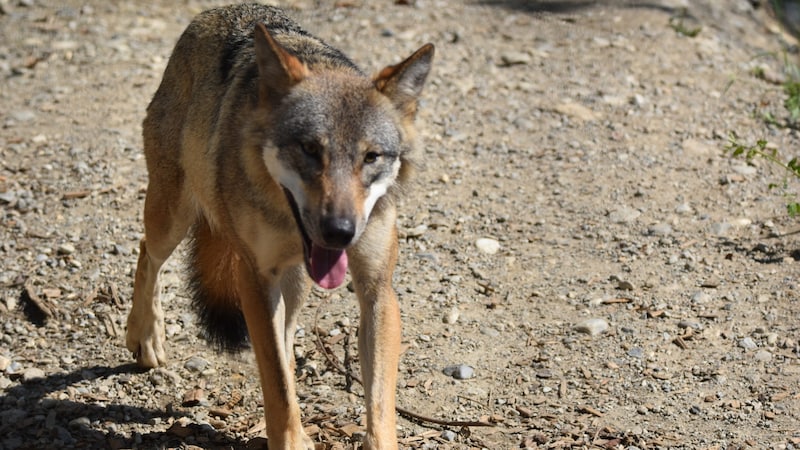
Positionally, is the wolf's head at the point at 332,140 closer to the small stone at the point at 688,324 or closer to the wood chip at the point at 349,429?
the wood chip at the point at 349,429

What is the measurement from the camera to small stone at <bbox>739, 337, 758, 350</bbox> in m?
6.38

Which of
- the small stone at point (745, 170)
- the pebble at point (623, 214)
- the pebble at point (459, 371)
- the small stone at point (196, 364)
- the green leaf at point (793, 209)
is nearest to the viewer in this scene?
the pebble at point (459, 371)

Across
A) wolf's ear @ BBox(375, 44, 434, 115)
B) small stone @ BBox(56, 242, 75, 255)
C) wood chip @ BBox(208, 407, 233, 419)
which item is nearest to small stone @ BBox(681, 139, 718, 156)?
wolf's ear @ BBox(375, 44, 434, 115)

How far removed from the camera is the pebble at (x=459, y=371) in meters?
6.21

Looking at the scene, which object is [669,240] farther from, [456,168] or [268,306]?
[268,306]

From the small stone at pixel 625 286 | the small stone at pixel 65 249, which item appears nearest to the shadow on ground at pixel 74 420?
the small stone at pixel 65 249

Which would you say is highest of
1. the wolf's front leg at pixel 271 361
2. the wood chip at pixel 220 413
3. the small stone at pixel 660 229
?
the wolf's front leg at pixel 271 361

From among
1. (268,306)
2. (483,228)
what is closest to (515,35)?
(483,228)

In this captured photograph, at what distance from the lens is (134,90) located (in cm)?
972

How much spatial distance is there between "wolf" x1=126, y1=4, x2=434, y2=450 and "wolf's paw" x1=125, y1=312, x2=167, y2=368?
0.80 metres

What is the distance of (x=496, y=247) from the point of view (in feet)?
24.7

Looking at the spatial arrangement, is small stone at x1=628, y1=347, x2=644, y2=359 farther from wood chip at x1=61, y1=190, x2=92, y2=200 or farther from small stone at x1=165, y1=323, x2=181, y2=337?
wood chip at x1=61, y1=190, x2=92, y2=200

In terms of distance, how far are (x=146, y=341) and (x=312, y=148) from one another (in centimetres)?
223

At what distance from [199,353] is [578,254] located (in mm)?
2796
